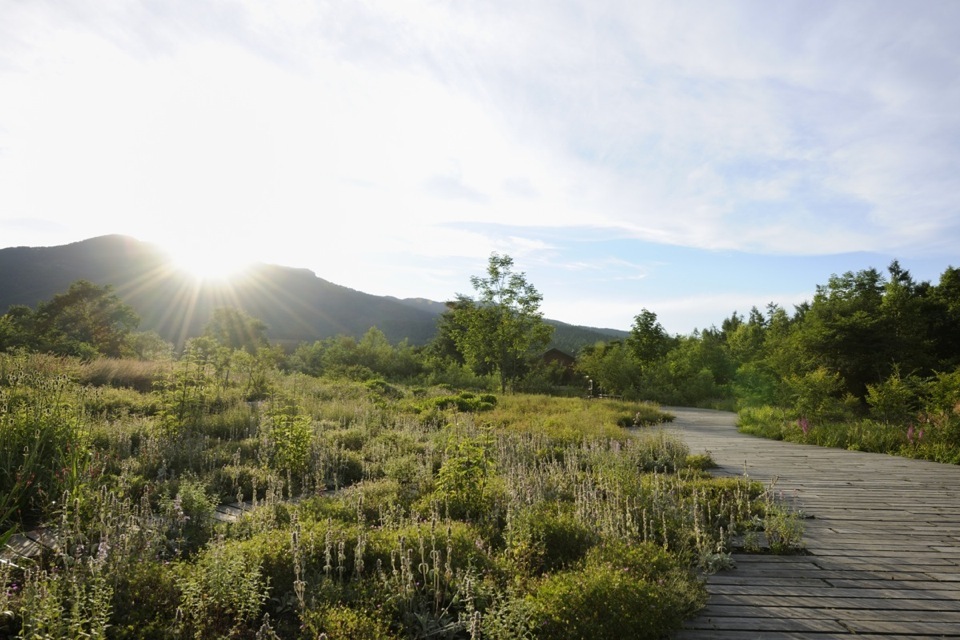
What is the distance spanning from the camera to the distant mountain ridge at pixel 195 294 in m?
99.6

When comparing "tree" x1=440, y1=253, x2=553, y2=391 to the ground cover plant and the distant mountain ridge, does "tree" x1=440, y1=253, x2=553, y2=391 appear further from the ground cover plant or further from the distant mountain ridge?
the distant mountain ridge

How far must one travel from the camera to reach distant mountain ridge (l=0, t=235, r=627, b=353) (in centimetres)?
9956

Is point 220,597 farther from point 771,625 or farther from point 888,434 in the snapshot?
point 888,434

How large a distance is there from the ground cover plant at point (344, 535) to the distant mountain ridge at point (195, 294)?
7495 cm

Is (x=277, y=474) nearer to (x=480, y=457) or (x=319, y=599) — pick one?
(x=480, y=457)

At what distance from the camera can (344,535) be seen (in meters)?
4.01

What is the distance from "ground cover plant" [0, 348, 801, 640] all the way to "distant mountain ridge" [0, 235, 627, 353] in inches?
2951

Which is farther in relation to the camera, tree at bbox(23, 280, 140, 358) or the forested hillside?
tree at bbox(23, 280, 140, 358)

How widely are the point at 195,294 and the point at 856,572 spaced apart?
11946cm

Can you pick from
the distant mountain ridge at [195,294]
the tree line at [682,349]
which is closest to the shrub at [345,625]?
the tree line at [682,349]

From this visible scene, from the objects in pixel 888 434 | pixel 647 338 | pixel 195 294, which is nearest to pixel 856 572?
pixel 888 434

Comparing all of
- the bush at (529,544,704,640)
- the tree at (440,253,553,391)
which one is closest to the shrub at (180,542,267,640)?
the bush at (529,544,704,640)

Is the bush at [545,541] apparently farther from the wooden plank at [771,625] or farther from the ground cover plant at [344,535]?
the wooden plank at [771,625]

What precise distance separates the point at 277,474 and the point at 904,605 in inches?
251
